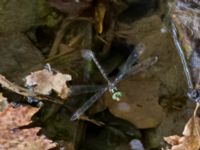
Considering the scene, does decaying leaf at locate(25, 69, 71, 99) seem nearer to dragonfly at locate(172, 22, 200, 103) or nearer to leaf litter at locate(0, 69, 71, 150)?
leaf litter at locate(0, 69, 71, 150)

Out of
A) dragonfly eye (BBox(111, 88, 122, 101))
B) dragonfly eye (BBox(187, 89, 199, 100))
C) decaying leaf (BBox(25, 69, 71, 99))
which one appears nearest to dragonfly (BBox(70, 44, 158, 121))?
dragonfly eye (BBox(111, 88, 122, 101))

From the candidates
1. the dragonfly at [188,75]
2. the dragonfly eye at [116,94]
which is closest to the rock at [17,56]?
the dragonfly eye at [116,94]

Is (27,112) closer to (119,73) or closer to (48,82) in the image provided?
(48,82)

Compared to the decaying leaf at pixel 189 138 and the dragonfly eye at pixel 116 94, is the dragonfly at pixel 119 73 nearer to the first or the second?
the dragonfly eye at pixel 116 94

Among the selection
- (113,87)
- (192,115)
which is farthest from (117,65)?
(192,115)

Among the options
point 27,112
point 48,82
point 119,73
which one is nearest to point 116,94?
point 119,73

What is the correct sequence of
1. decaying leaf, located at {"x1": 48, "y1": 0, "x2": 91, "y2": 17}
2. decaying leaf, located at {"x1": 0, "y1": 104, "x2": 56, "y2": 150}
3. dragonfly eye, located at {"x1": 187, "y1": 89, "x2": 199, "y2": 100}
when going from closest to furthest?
decaying leaf, located at {"x1": 0, "y1": 104, "x2": 56, "y2": 150} → dragonfly eye, located at {"x1": 187, "y1": 89, "x2": 199, "y2": 100} → decaying leaf, located at {"x1": 48, "y1": 0, "x2": 91, "y2": 17}
